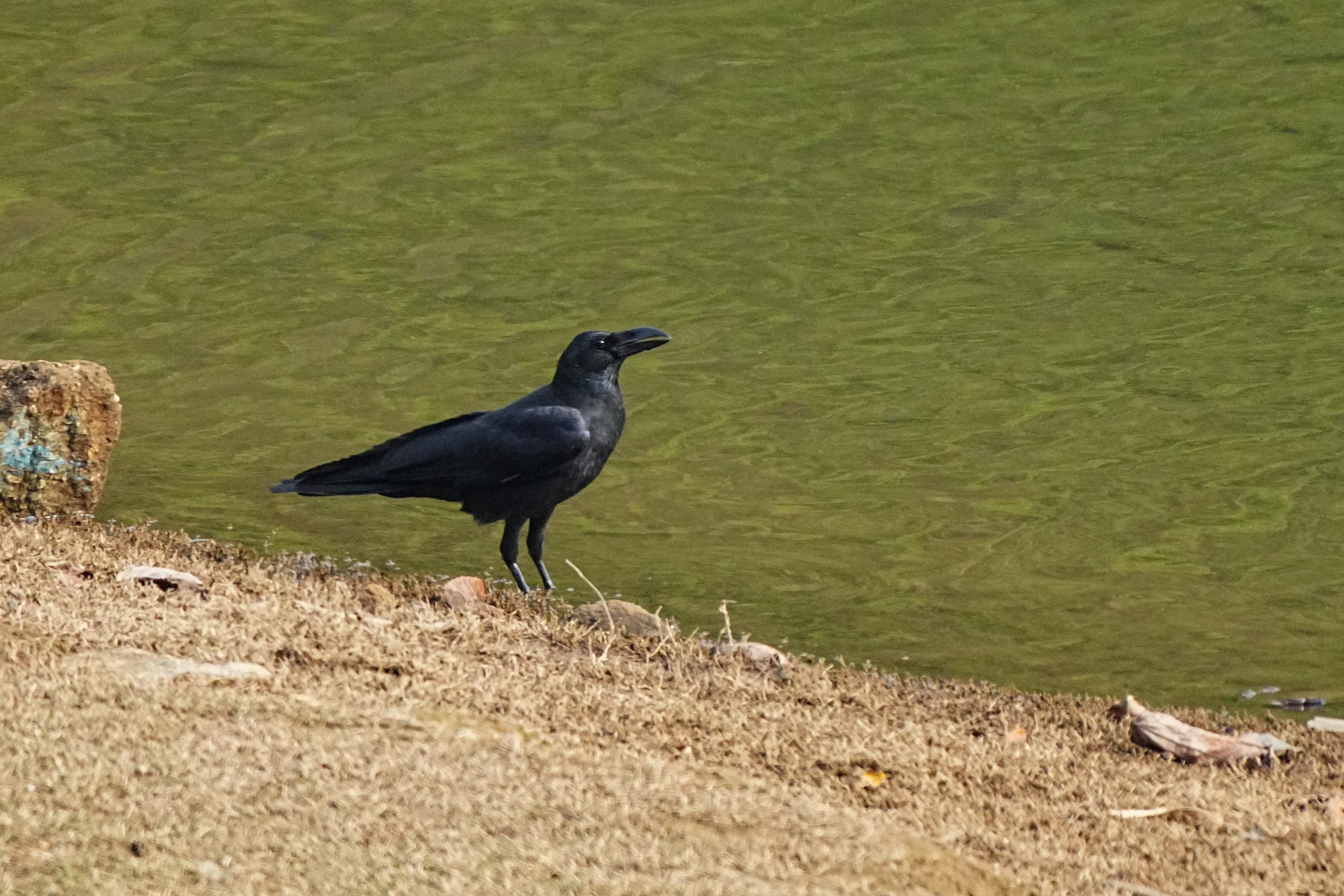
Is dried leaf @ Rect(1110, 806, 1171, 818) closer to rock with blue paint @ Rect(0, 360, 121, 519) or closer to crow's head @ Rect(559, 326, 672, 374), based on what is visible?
crow's head @ Rect(559, 326, 672, 374)

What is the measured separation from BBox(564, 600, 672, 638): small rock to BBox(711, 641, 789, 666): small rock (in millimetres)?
168

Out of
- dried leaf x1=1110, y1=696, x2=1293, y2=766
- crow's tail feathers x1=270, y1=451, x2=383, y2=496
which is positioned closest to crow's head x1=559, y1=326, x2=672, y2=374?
crow's tail feathers x1=270, y1=451, x2=383, y2=496

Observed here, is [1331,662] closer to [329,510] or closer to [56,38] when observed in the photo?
[329,510]

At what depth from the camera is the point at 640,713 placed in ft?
16.6

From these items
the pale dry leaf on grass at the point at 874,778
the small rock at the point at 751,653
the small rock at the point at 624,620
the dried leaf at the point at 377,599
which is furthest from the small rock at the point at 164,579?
the pale dry leaf on grass at the point at 874,778

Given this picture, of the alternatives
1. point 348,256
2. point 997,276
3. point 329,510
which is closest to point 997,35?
point 997,276

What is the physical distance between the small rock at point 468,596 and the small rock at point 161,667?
1181 mm

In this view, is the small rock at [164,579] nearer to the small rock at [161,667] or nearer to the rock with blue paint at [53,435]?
the small rock at [161,667]

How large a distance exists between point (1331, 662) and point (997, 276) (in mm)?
6121

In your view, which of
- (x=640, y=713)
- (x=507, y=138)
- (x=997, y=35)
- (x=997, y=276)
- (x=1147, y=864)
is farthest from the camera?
(x=997, y=35)

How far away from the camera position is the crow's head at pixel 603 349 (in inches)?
275

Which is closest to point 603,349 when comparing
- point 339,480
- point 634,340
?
point 634,340

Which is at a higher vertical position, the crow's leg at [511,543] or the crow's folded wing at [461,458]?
the crow's folded wing at [461,458]

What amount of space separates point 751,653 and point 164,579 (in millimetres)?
1781
